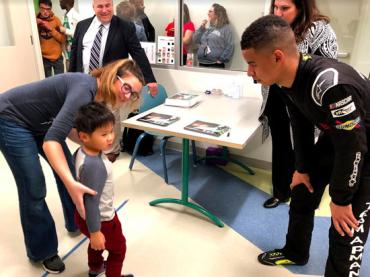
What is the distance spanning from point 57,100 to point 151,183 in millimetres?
1409

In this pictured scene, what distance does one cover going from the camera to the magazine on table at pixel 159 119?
198 cm

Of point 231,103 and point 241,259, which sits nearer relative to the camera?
point 241,259

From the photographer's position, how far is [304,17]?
5.82 feet

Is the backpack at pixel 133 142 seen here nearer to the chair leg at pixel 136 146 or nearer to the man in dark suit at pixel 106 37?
the chair leg at pixel 136 146

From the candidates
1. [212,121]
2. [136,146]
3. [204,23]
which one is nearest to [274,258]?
[212,121]

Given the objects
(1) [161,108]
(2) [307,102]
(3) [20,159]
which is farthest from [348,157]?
(1) [161,108]

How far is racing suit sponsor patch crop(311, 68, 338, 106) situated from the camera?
40.1 inches

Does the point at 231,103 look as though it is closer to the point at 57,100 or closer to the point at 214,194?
the point at 214,194

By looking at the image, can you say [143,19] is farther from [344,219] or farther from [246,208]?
[344,219]

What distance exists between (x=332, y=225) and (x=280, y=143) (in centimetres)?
97

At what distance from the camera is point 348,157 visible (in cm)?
104

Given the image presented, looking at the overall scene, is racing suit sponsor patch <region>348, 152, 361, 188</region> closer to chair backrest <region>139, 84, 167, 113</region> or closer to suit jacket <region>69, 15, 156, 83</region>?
chair backrest <region>139, 84, 167, 113</region>

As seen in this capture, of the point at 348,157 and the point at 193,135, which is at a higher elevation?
the point at 348,157

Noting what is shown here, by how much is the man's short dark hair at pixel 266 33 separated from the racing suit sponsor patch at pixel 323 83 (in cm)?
18
